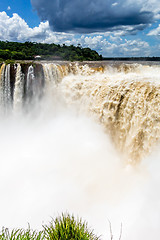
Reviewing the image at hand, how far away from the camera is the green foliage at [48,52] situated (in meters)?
23.3

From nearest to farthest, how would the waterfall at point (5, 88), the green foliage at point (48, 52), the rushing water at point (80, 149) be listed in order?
the rushing water at point (80, 149), the waterfall at point (5, 88), the green foliage at point (48, 52)

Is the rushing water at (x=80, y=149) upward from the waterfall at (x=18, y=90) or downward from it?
downward

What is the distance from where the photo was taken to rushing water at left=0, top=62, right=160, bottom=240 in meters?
6.45

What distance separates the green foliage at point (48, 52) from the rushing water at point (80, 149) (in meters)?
11.8

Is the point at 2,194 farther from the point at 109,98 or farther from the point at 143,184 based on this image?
the point at 109,98

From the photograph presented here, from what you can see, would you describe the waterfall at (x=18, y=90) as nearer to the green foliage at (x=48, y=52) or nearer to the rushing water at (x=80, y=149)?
the rushing water at (x=80, y=149)

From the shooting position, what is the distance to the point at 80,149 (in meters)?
9.06

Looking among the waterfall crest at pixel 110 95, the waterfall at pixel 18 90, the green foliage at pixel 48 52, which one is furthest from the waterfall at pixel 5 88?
the green foliage at pixel 48 52

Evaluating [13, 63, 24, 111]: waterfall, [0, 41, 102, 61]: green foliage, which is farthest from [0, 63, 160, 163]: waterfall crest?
[0, 41, 102, 61]: green foliage

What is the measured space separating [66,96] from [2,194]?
6.38 meters

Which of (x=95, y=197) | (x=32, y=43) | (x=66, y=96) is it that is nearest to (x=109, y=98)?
A: (x=66, y=96)

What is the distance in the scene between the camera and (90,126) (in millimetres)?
9750

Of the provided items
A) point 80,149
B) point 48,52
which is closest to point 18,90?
point 80,149

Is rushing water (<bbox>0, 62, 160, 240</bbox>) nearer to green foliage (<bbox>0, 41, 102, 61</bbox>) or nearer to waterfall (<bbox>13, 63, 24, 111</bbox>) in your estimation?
waterfall (<bbox>13, 63, 24, 111</bbox>)
